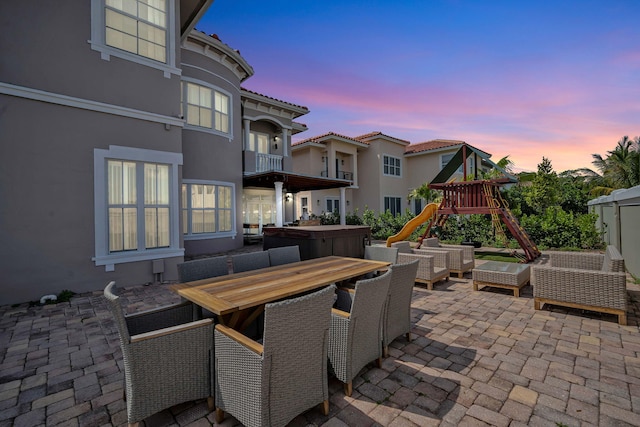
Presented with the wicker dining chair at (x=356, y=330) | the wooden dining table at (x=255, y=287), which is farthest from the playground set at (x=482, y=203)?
the wicker dining chair at (x=356, y=330)

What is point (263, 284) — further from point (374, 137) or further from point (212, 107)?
point (374, 137)

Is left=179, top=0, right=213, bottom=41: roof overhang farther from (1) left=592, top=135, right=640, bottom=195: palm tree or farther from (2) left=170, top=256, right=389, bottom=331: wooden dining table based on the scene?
(1) left=592, top=135, right=640, bottom=195: palm tree

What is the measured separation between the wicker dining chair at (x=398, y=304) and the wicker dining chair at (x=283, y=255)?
186 cm

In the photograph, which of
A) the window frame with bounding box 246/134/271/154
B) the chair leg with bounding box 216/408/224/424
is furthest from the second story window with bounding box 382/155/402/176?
the chair leg with bounding box 216/408/224/424

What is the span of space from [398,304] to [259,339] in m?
1.74

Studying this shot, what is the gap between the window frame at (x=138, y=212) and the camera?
604 centimetres

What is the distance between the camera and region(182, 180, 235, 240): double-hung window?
1038 cm

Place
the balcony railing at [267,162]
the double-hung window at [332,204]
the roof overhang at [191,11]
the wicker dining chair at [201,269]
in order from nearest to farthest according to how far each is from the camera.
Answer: the wicker dining chair at [201,269]
the roof overhang at [191,11]
the balcony railing at [267,162]
the double-hung window at [332,204]

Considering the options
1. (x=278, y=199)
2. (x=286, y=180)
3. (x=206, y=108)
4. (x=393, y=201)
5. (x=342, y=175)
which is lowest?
(x=278, y=199)

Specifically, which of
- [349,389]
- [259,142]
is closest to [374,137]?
[259,142]

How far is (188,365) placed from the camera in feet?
7.59

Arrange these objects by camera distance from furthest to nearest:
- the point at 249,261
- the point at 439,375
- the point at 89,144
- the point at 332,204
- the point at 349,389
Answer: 1. the point at 332,204
2. the point at 89,144
3. the point at 249,261
4. the point at 439,375
5. the point at 349,389

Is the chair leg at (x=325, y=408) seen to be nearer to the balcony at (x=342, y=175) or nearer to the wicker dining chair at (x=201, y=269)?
the wicker dining chair at (x=201, y=269)

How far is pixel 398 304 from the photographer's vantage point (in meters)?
3.42
